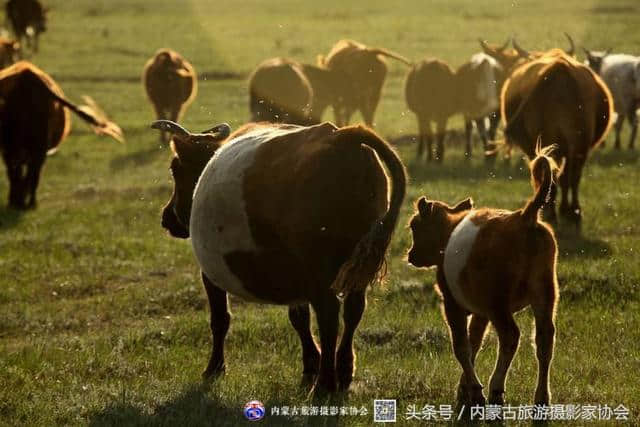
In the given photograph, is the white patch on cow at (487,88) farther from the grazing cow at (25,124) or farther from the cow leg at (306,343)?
the cow leg at (306,343)

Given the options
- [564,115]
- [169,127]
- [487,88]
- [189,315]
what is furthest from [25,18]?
[169,127]

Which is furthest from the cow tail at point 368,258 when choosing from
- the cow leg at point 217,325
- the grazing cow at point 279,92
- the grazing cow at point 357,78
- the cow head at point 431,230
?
the grazing cow at point 357,78

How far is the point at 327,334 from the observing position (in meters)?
6.35

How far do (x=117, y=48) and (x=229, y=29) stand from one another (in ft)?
29.6

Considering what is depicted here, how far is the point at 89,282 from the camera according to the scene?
1103cm

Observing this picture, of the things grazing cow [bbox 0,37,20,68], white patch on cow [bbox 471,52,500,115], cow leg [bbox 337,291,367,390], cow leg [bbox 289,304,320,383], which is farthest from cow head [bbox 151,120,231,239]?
grazing cow [bbox 0,37,20,68]

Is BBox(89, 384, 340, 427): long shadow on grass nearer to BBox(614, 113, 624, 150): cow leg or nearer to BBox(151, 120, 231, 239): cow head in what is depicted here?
BBox(151, 120, 231, 239): cow head

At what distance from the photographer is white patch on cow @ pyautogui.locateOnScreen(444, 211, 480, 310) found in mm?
6129

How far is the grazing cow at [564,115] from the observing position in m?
12.4

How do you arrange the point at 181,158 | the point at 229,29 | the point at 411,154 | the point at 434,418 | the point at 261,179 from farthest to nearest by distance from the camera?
the point at 229,29, the point at 411,154, the point at 181,158, the point at 261,179, the point at 434,418

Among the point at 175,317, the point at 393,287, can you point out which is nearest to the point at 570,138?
the point at 393,287

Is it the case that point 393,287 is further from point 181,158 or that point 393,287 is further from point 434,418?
point 434,418

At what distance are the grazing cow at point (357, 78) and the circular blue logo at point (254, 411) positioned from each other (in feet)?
51.5

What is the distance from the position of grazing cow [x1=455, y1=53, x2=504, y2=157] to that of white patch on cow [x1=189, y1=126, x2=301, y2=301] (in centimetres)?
1236
